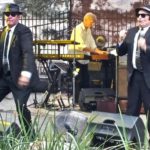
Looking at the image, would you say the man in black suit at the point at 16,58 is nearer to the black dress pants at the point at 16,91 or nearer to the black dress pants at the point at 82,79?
the black dress pants at the point at 16,91

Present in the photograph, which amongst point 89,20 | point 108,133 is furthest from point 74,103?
point 108,133

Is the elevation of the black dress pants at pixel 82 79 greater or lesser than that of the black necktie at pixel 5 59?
lesser

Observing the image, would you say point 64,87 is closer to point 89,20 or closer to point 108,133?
point 89,20

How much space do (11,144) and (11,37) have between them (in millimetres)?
3120

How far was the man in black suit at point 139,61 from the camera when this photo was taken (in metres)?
6.56

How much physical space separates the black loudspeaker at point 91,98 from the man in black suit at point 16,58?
355 centimetres

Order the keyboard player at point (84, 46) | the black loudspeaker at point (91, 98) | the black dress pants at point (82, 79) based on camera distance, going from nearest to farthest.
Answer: the keyboard player at point (84, 46) → the black loudspeaker at point (91, 98) → the black dress pants at point (82, 79)

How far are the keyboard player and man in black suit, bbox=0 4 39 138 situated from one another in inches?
130

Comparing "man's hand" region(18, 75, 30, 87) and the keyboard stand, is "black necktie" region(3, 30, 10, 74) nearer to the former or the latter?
"man's hand" region(18, 75, 30, 87)

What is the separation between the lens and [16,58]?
672 centimetres

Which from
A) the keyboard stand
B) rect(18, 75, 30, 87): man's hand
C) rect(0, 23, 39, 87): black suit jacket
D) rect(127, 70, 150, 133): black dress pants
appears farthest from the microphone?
the keyboard stand

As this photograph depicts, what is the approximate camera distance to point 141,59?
21.8ft

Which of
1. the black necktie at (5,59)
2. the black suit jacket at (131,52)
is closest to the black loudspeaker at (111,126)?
the black suit jacket at (131,52)

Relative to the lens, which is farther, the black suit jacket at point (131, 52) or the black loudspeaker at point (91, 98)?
the black loudspeaker at point (91, 98)
